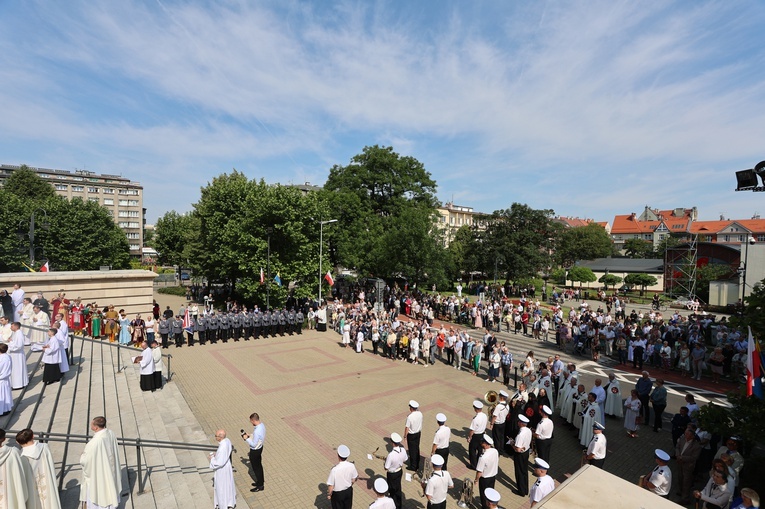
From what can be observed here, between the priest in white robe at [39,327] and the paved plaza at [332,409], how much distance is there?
4.68 meters

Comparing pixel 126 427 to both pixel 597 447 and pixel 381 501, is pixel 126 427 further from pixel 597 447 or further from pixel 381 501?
pixel 597 447

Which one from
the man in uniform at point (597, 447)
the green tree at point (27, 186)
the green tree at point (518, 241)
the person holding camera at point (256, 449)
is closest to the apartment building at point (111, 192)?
the green tree at point (27, 186)

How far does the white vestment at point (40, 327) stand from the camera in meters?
14.1

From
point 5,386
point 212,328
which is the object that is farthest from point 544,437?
point 212,328

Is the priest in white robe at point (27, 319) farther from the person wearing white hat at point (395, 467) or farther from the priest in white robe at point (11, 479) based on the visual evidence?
the person wearing white hat at point (395, 467)

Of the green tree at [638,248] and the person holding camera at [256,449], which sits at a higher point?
the green tree at [638,248]

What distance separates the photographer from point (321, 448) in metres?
10.4

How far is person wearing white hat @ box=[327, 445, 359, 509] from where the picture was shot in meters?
6.92

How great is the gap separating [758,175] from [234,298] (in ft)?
123

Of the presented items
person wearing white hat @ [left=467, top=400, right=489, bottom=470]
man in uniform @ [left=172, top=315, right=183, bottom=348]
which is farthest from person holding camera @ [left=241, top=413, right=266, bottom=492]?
man in uniform @ [left=172, top=315, right=183, bottom=348]

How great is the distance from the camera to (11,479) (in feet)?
18.3

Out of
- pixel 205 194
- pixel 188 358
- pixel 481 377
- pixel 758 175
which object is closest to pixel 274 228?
pixel 188 358

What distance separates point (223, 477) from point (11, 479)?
9.97 ft

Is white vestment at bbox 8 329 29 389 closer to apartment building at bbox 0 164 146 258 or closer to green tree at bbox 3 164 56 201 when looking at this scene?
green tree at bbox 3 164 56 201
